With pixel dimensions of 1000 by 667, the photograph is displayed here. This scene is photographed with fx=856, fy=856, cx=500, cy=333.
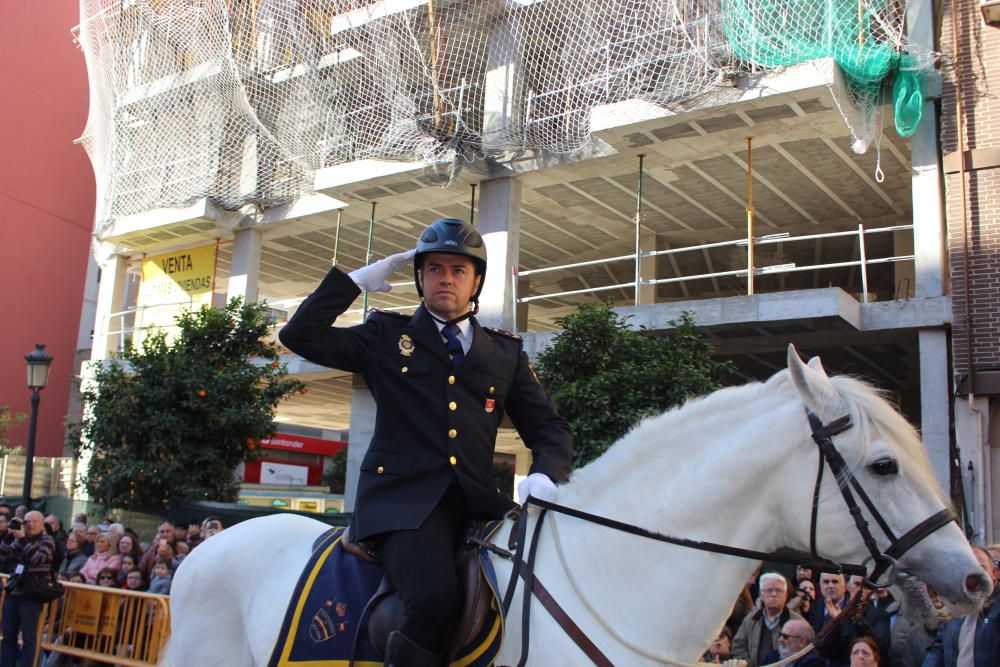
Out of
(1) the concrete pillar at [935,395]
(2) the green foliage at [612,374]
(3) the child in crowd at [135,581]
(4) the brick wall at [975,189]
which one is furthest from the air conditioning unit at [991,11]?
(3) the child in crowd at [135,581]

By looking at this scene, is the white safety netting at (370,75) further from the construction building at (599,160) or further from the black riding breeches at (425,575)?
the black riding breeches at (425,575)

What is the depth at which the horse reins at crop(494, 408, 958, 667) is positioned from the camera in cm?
271

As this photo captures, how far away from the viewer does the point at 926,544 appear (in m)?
2.68

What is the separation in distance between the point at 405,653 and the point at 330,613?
502 millimetres

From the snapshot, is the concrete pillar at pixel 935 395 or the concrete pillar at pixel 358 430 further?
the concrete pillar at pixel 358 430

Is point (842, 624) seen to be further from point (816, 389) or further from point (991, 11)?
point (991, 11)

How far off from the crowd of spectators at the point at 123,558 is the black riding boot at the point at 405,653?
7654 mm

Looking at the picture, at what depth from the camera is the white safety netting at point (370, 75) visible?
44.2ft

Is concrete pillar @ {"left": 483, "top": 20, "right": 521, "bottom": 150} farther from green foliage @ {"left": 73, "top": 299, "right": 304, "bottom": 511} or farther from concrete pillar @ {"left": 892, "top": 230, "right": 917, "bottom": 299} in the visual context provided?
concrete pillar @ {"left": 892, "top": 230, "right": 917, "bottom": 299}

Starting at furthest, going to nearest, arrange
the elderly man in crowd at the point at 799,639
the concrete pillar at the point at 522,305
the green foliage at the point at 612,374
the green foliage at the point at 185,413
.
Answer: the concrete pillar at the point at 522,305 < the green foliage at the point at 185,413 < the green foliage at the point at 612,374 < the elderly man in crowd at the point at 799,639

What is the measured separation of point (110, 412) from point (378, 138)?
740 centimetres

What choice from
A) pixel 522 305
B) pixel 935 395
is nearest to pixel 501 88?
pixel 935 395

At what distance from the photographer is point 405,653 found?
9.88 ft

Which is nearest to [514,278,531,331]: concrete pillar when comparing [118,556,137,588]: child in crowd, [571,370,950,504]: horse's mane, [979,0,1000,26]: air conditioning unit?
[979,0,1000,26]: air conditioning unit
